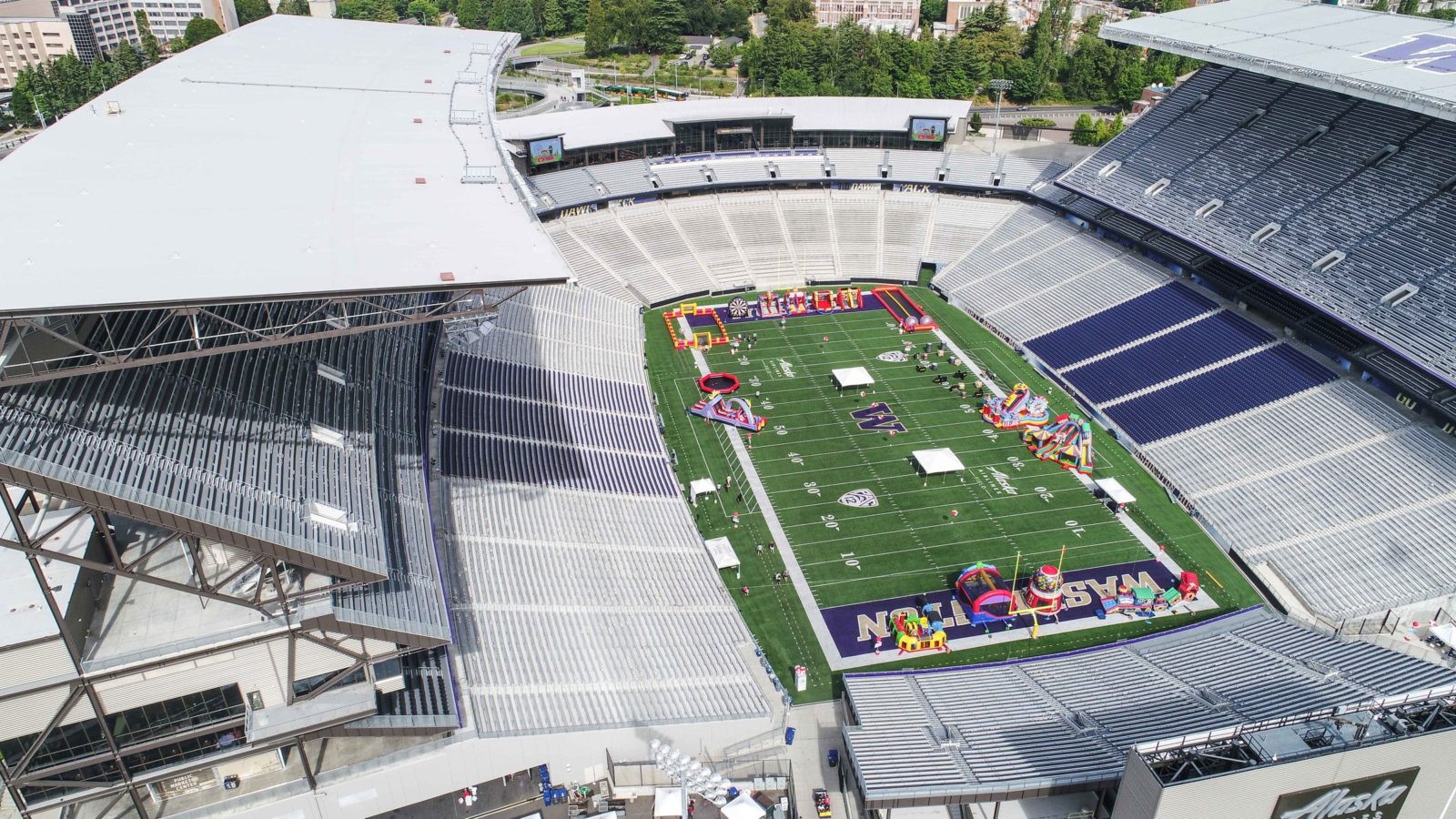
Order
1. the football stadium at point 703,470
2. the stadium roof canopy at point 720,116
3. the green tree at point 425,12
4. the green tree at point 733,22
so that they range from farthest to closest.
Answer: the green tree at point 425,12
the green tree at point 733,22
the stadium roof canopy at point 720,116
the football stadium at point 703,470

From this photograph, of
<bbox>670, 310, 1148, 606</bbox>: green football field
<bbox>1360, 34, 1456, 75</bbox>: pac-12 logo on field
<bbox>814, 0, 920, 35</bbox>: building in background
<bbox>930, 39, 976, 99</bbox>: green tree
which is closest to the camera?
<bbox>670, 310, 1148, 606</bbox>: green football field

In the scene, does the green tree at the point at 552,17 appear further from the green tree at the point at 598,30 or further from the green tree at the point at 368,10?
the green tree at the point at 368,10

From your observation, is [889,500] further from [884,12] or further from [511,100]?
[884,12]

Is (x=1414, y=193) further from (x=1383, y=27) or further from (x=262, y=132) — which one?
(x=262, y=132)

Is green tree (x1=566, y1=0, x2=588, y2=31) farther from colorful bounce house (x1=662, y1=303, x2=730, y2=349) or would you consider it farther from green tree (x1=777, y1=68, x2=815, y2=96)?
colorful bounce house (x1=662, y1=303, x2=730, y2=349)

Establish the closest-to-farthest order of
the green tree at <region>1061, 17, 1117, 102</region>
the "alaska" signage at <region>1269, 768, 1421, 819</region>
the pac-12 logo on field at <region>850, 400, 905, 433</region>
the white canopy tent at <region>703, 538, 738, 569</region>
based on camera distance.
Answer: the "alaska" signage at <region>1269, 768, 1421, 819</region> → the white canopy tent at <region>703, 538, 738, 569</region> → the pac-12 logo on field at <region>850, 400, 905, 433</region> → the green tree at <region>1061, 17, 1117, 102</region>

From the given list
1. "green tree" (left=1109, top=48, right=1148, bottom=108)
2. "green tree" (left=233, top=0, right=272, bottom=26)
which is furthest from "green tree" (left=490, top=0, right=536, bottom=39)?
"green tree" (left=1109, top=48, right=1148, bottom=108)

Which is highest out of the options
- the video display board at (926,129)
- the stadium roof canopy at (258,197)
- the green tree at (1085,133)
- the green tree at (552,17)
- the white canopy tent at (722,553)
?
the green tree at (552,17)

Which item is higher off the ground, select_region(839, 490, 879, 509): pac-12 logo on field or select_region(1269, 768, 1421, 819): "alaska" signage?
select_region(1269, 768, 1421, 819): "alaska" signage

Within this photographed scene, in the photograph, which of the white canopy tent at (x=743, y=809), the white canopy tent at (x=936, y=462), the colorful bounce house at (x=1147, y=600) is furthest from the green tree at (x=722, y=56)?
the white canopy tent at (x=743, y=809)
